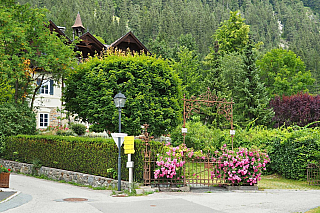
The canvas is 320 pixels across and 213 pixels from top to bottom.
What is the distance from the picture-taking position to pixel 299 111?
40406 millimetres

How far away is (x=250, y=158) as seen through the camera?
1505 cm

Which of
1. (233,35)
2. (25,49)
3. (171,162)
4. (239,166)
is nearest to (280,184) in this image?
(239,166)

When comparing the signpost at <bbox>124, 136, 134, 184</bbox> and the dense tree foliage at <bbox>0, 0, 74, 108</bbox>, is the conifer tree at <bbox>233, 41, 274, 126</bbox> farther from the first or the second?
the signpost at <bbox>124, 136, 134, 184</bbox>

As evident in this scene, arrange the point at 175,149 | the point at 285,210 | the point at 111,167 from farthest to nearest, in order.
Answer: the point at 111,167
the point at 175,149
the point at 285,210

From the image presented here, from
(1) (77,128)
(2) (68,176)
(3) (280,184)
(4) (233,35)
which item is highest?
(4) (233,35)

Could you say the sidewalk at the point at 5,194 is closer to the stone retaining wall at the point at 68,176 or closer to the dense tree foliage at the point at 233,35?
the stone retaining wall at the point at 68,176

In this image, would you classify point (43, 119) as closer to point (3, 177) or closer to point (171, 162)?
point (3, 177)

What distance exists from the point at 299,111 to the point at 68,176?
98.5 feet

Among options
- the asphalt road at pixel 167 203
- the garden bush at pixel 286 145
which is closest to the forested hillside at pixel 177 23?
the garden bush at pixel 286 145

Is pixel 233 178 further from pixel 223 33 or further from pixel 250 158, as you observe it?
pixel 223 33

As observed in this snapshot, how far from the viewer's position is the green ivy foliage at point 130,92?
23578 mm

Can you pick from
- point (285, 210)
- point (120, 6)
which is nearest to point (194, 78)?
point (285, 210)

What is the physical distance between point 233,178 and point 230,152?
Answer: 1.08 m

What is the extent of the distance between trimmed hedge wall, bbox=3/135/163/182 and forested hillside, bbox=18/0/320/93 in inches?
1543
